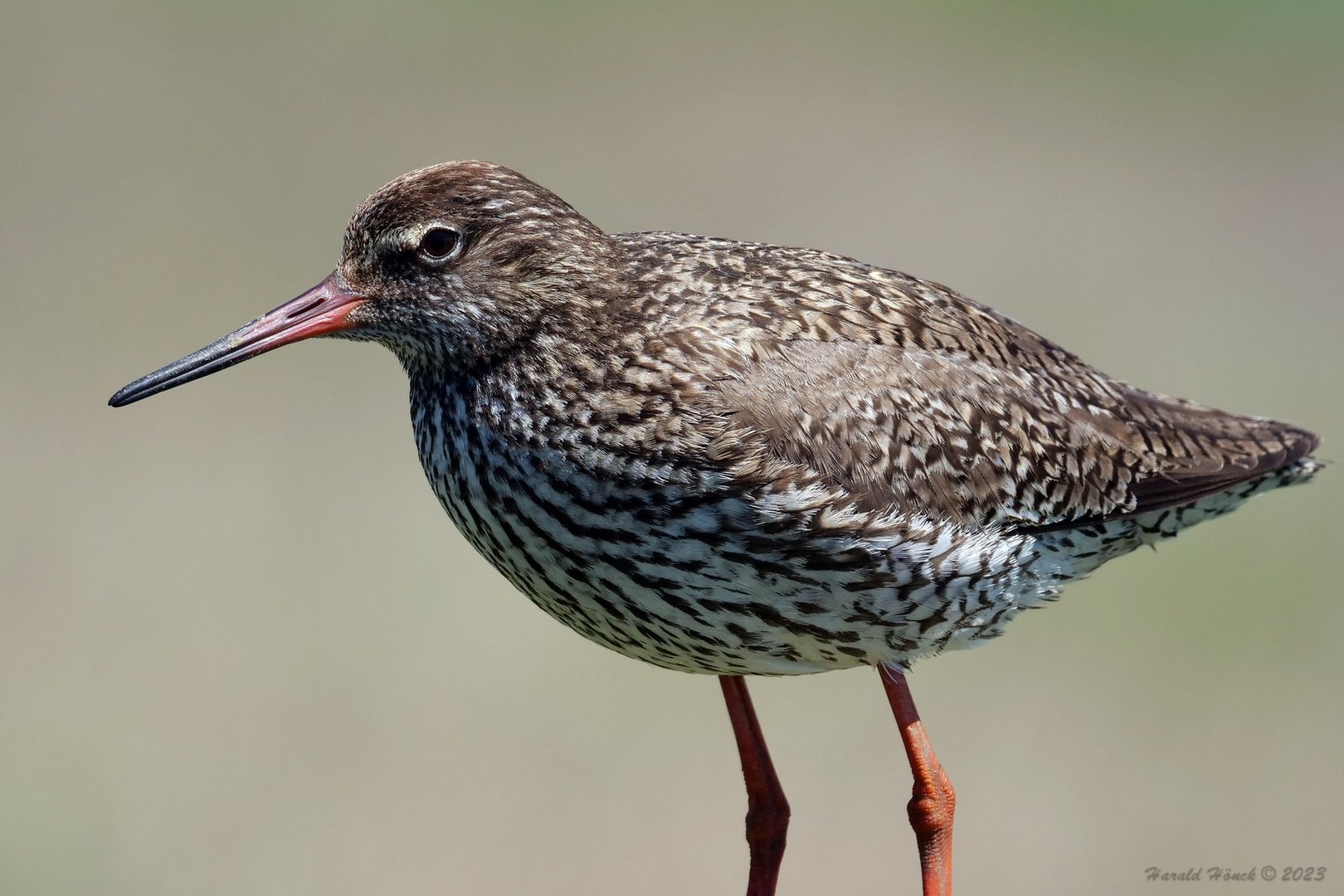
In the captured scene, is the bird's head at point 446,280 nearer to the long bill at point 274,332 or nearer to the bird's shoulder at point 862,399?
the long bill at point 274,332

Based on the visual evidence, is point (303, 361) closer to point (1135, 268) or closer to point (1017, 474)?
point (1135, 268)

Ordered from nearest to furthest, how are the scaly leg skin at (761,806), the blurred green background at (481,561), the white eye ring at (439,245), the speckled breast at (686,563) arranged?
the speckled breast at (686,563) < the white eye ring at (439,245) < the scaly leg skin at (761,806) < the blurred green background at (481,561)

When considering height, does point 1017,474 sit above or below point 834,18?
below

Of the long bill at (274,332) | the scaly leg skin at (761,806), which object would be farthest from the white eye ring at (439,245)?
the scaly leg skin at (761,806)

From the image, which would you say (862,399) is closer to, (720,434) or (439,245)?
(720,434)

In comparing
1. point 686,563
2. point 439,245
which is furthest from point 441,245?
point 686,563

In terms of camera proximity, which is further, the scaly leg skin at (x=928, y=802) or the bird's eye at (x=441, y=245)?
the scaly leg skin at (x=928, y=802)

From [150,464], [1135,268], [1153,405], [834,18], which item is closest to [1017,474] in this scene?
[1153,405]

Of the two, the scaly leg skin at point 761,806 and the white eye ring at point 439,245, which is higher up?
the white eye ring at point 439,245
